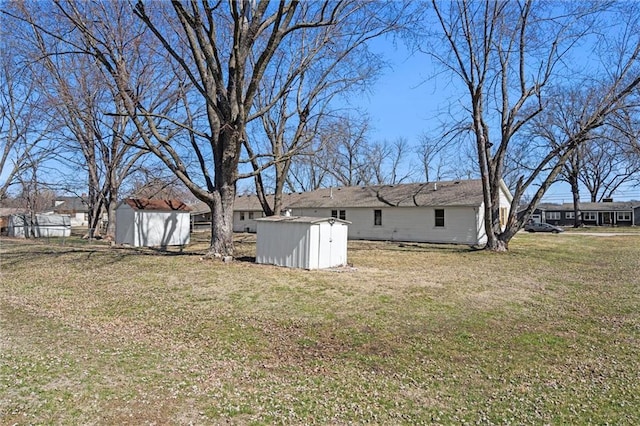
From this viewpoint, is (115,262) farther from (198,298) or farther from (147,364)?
(147,364)

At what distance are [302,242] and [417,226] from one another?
1420cm

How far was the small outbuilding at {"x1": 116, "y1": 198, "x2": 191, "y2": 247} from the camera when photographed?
68.9 ft

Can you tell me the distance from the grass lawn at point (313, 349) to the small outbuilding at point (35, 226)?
21685 millimetres

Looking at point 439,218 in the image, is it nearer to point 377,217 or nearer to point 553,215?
point 377,217

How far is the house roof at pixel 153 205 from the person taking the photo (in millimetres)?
21141

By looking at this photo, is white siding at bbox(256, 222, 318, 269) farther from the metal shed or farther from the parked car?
the parked car

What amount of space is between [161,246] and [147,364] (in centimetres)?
1784

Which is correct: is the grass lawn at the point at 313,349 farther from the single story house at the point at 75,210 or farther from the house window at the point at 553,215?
the single story house at the point at 75,210

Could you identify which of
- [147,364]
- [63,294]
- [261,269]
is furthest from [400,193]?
[147,364]

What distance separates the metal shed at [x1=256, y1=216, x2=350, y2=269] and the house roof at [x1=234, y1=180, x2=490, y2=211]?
12.3m

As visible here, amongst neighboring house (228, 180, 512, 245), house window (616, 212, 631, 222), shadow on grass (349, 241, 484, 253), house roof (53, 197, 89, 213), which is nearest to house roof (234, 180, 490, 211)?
neighboring house (228, 180, 512, 245)

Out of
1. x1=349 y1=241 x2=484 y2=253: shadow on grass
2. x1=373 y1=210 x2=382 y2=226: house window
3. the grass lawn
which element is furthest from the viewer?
x1=373 y1=210 x2=382 y2=226: house window

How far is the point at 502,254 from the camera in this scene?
58.0ft

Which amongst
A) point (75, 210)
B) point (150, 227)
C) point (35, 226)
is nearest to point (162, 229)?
point (150, 227)
